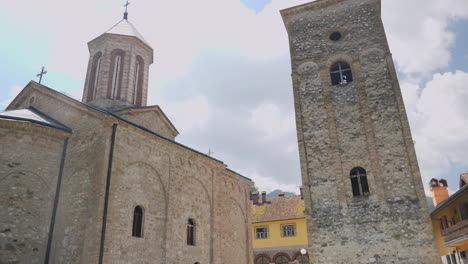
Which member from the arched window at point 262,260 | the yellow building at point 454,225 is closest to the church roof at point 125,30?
the yellow building at point 454,225

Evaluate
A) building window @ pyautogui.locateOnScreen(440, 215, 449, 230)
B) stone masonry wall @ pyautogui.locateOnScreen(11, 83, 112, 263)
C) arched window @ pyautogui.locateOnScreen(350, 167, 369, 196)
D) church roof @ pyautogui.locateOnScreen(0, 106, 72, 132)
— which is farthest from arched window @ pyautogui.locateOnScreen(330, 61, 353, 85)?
church roof @ pyautogui.locateOnScreen(0, 106, 72, 132)

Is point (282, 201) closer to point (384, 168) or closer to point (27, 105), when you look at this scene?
point (384, 168)

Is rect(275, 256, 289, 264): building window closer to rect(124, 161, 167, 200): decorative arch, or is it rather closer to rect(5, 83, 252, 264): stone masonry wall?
rect(5, 83, 252, 264): stone masonry wall

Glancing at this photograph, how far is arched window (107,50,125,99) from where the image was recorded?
55.3 feet

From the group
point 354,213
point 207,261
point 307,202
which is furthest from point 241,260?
point 354,213

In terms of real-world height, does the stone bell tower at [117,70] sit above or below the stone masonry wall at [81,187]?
above

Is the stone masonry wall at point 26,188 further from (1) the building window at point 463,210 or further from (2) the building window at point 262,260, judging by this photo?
(2) the building window at point 262,260

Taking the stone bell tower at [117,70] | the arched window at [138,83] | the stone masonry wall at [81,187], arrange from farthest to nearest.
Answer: the arched window at [138,83]
the stone bell tower at [117,70]
the stone masonry wall at [81,187]

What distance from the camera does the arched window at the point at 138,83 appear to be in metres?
17.7

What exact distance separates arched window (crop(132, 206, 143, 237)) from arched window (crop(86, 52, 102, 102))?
7.77 m

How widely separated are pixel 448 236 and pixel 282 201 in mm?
16781

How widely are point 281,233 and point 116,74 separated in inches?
701

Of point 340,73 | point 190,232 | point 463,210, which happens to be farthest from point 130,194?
point 463,210

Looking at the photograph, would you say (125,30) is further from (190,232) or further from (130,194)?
(190,232)
